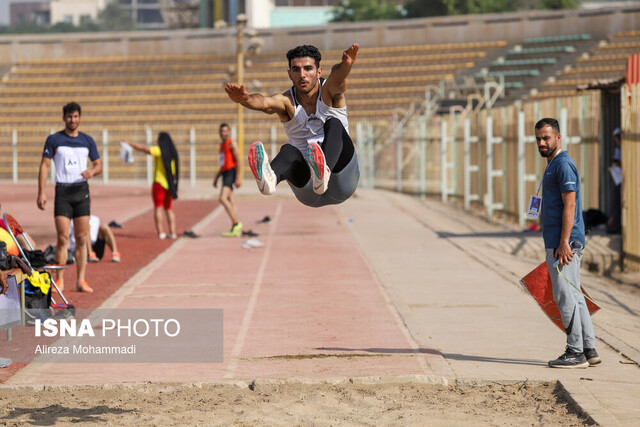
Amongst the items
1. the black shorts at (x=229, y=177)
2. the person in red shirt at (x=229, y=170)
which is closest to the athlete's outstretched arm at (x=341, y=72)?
the person in red shirt at (x=229, y=170)

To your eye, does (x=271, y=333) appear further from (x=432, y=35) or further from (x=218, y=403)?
(x=432, y=35)

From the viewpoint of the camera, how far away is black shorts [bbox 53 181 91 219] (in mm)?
10586

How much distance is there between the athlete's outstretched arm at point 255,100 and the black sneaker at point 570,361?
286 cm

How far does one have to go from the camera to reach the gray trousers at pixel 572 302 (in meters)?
7.71

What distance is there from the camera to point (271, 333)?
9078 mm

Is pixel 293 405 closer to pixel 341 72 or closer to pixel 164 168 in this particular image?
pixel 341 72

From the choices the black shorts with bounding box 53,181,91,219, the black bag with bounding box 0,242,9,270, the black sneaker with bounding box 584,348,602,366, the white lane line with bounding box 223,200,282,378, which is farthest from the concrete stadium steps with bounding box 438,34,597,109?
the black bag with bounding box 0,242,9,270

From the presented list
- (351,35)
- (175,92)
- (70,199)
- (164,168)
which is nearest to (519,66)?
(351,35)

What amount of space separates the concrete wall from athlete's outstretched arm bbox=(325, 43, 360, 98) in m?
38.6

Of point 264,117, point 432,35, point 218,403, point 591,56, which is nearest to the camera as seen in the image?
point 218,403

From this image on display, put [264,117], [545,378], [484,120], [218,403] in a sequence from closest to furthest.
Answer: [218,403] < [545,378] < [484,120] < [264,117]

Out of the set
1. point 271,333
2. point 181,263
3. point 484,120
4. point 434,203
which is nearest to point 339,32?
point 434,203

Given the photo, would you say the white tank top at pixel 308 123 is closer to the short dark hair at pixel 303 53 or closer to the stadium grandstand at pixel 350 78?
the short dark hair at pixel 303 53

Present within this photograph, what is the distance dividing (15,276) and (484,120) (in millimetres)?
Result: 16160
